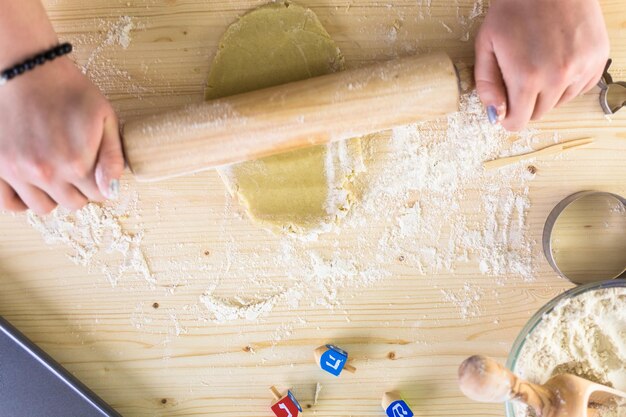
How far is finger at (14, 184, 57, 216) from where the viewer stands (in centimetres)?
100

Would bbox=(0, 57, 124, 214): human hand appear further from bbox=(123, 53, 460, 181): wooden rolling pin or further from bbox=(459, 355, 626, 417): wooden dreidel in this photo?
bbox=(459, 355, 626, 417): wooden dreidel

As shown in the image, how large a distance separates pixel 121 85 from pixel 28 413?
0.65m

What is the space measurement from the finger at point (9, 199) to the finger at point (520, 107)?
871 millimetres

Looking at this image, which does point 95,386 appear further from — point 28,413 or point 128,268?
point 128,268

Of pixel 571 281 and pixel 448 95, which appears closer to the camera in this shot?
pixel 448 95

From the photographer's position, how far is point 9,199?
101 centimetres

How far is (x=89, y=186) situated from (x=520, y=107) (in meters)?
0.75

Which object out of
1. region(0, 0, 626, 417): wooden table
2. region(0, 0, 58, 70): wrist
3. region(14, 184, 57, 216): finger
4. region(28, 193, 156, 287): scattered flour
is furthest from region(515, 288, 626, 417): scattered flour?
region(0, 0, 58, 70): wrist

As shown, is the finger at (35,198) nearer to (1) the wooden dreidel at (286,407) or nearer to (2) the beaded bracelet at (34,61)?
(2) the beaded bracelet at (34,61)

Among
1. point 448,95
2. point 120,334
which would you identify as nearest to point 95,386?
point 120,334

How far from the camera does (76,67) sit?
3.46 ft

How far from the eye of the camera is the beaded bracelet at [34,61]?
958 millimetres

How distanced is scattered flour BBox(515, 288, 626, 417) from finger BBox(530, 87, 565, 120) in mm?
335

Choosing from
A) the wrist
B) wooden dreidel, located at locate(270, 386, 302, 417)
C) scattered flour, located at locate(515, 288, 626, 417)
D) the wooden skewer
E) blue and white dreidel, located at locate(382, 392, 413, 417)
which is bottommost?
scattered flour, located at locate(515, 288, 626, 417)
